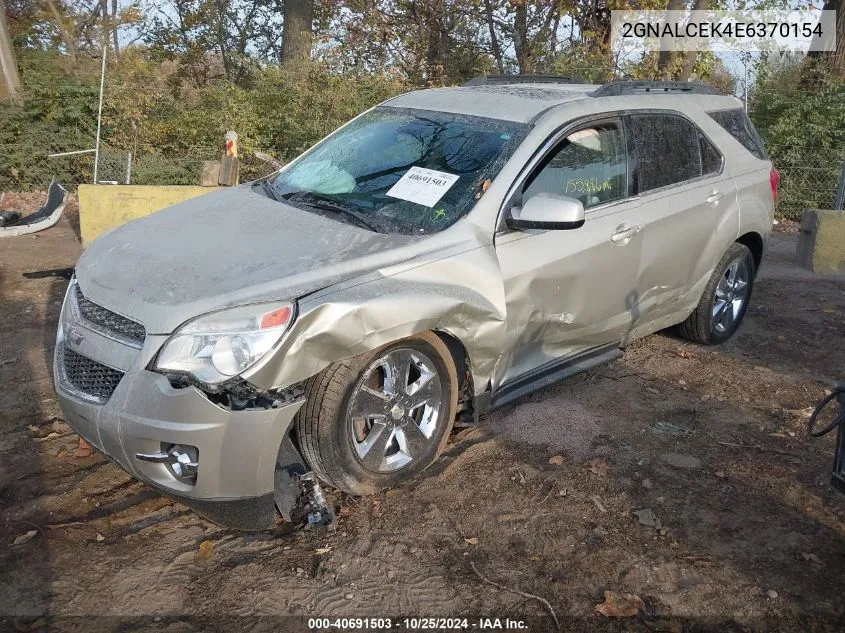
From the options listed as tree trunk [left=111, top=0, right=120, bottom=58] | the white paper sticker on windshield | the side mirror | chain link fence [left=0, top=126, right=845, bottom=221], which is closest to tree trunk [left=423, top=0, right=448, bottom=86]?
chain link fence [left=0, top=126, right=845, bottom=221]

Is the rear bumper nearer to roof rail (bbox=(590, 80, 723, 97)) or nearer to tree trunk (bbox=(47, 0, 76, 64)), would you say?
roof rail (bbox=(590, 80, 723, 97))

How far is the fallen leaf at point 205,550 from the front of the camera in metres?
3.15

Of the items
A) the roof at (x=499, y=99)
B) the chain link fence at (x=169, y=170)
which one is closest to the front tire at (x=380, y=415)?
the roof at (x=499, y=99)

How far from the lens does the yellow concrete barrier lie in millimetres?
8297

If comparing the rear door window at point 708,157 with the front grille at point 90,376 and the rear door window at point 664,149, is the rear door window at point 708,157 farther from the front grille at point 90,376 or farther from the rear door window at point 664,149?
the front grille at point 90,376

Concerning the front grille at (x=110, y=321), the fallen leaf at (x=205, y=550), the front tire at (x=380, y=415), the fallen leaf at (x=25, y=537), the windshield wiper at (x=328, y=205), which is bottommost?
the fallen leaf at (x=25, y=537)

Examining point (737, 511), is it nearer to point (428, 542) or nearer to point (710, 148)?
point (428, 542)

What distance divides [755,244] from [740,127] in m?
0.88

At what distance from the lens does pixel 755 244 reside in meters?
5.63

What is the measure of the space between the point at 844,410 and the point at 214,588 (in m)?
2.51

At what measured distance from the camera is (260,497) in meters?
3.05

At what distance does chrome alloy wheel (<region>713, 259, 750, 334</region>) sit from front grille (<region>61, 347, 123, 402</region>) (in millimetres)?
4069

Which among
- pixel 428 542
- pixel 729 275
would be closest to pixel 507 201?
pixel 428 542

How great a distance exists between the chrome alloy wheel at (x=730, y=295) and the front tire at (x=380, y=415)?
2.71 m
